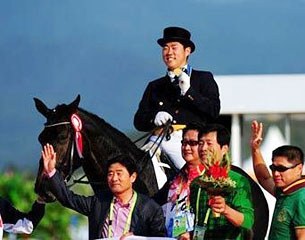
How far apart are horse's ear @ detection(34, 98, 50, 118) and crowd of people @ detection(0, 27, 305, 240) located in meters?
0.86

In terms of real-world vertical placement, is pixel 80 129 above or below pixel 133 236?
above

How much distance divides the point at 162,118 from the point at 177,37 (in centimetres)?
72

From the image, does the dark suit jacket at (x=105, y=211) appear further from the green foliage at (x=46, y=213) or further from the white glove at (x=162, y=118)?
the green foliage at (x=46, y=213)

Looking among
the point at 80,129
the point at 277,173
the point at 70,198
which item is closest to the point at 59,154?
the point at 80,129

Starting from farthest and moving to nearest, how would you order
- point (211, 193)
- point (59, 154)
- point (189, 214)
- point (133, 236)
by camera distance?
point (59, 154) < point (189, 214) < point (133, 236) < point (211, 193)

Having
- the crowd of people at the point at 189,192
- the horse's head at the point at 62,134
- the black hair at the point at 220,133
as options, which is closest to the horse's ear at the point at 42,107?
the horse's head at the point at 62,134

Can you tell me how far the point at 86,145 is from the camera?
36.8 feet

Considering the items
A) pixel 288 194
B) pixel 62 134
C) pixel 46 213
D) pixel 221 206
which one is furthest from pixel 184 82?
pixel 46 213

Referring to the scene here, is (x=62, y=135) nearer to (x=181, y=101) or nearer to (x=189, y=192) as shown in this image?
(x=181, y=101)

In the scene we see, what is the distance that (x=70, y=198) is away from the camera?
980 centimetres

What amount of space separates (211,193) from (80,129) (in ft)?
9.02

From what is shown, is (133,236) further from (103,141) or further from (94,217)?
(103,141)

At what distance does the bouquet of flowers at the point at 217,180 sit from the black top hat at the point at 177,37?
2.72 m

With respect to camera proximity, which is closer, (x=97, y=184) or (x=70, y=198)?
(x=70, y=198)
